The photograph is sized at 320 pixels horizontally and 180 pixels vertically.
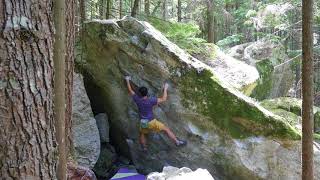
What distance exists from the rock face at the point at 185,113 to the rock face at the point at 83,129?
2.23ft

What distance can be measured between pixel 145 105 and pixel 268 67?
725cm

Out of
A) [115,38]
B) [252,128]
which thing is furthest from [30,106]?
[115,38]

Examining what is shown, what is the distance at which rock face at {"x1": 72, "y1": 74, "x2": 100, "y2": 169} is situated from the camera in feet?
31.4

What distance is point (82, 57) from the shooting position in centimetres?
1049

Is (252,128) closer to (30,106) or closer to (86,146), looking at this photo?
(86,146)

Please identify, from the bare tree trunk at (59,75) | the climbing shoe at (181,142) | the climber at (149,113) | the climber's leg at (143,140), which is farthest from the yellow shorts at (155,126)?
the bare tree trunk at (59,75)

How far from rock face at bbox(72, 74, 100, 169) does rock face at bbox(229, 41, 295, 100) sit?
6802 millimetres

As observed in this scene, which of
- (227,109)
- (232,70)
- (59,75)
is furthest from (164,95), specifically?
(59,75)

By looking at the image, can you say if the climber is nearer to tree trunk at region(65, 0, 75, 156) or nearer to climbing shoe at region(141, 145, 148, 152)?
climbing shoe at region(141, 145, 148, 152)

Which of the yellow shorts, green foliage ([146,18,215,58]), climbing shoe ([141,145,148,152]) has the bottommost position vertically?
climbing shoe ([141,145,148,152])

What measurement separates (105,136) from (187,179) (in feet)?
12.8

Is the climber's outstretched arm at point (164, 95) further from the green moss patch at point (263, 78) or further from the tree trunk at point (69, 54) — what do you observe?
the green moss patch at point (263, 78)

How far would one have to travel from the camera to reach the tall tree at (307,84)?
6.45 m

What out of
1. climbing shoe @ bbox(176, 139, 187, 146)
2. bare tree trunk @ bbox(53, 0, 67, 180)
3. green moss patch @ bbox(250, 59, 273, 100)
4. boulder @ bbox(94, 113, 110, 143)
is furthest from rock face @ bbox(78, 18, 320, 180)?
green moss patch @ bbox(250, 59, 273, 100)
